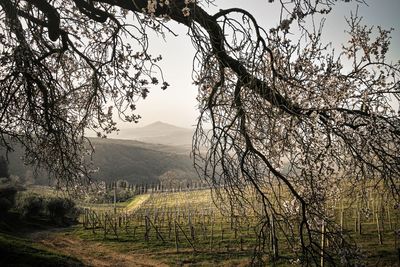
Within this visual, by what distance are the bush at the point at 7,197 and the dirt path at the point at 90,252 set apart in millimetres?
5302

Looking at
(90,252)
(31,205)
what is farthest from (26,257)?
(31,205)

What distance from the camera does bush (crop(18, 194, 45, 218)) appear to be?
4534 cm

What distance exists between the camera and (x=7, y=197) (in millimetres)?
42188

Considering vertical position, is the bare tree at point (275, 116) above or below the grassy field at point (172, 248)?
above

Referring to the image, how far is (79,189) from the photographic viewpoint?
36.1 feet

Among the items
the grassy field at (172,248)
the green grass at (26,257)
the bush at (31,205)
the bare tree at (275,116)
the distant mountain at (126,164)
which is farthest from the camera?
the distant mountain at (126,164)

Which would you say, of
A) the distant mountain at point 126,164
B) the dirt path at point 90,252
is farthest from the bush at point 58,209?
the distant mountain at point 126,164

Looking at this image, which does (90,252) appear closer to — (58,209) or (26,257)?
(26,257)

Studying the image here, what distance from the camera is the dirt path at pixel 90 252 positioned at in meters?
24.4

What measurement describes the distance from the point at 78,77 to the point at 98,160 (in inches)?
6452

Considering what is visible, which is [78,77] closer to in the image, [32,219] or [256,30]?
[256,30]

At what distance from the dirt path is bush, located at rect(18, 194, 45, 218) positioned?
29.2 feet

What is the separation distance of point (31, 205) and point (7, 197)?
5.10 meters

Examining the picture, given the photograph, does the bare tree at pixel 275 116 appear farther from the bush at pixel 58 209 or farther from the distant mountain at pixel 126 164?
the distant mountain at pixel 126 164
